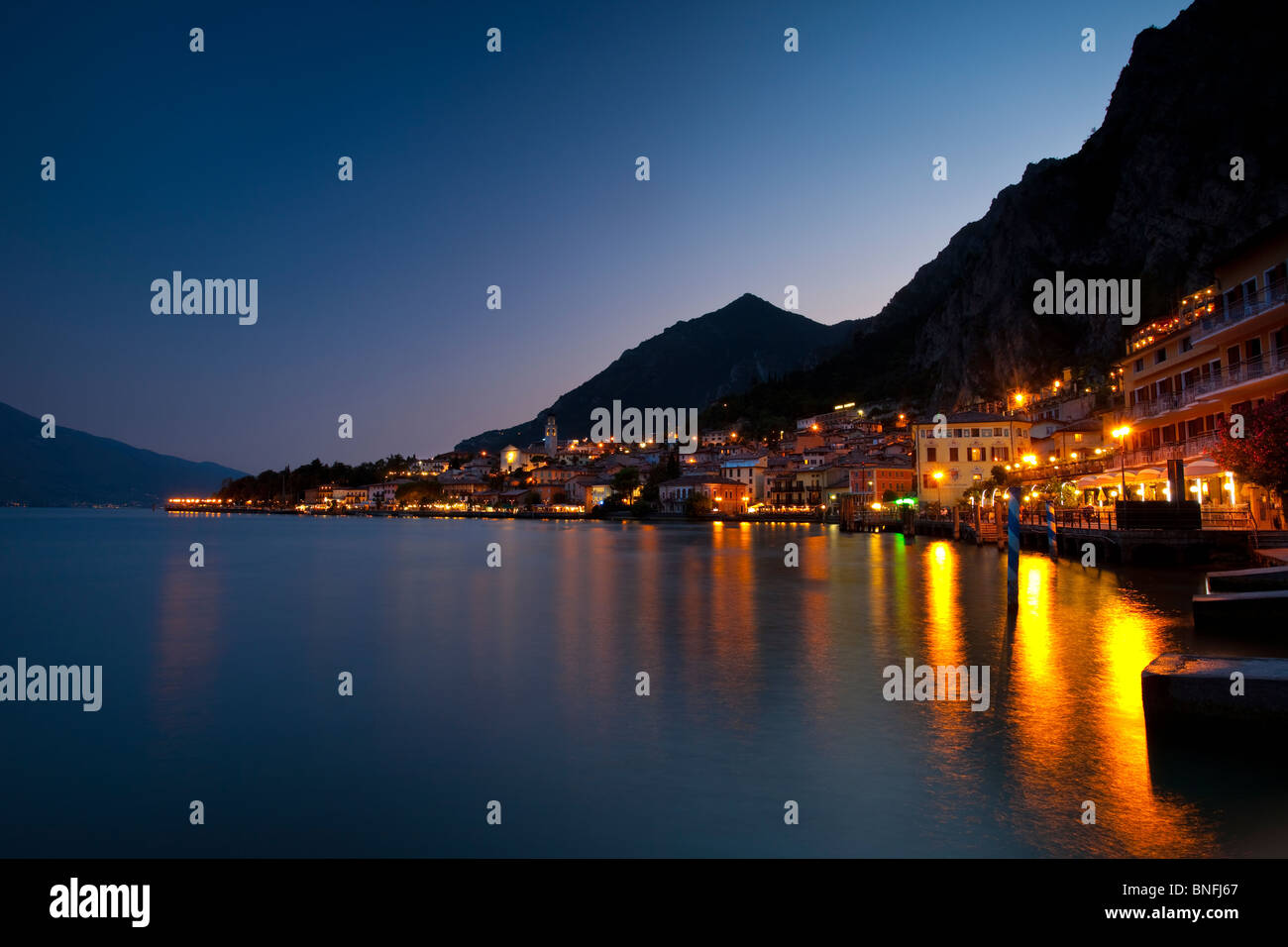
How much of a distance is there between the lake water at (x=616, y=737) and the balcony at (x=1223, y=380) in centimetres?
950

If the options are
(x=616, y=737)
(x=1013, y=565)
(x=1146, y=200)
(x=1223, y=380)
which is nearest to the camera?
(x=616, y=737)

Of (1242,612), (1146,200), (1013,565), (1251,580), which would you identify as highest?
(1146,200)

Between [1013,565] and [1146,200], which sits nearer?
[1013,565]

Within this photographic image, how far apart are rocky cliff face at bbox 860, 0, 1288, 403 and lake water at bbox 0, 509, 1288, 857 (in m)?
71.0

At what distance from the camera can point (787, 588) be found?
30359 millimetres

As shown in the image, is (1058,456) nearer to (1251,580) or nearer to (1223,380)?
(1223,380)

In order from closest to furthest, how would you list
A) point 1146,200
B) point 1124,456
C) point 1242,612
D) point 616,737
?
point 616,737
point 1242,612
point 1124,456
point 1146,200

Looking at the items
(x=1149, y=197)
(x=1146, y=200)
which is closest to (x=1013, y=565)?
(x=1149, y=197)

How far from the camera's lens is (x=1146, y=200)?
293 feet

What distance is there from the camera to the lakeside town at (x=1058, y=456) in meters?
30.5

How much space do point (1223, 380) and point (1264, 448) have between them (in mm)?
10723

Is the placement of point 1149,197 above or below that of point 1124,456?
above
